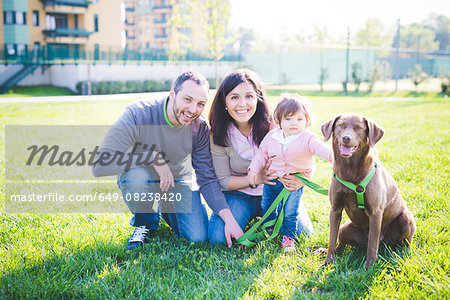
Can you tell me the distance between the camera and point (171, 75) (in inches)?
1136

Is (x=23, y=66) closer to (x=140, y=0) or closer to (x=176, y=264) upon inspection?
(x=176, y=264)

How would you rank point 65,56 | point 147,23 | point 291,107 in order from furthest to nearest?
point 147,23 → point 65,56 → point 291,107

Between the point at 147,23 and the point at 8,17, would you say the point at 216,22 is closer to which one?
the point at 8,17

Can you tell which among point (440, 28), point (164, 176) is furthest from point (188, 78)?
point (440, 28)

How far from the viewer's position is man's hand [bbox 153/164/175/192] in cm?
333

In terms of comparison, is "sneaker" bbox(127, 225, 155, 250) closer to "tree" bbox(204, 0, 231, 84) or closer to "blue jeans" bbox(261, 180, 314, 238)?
"blue jeans" bbox(261, 180, 314, 238)

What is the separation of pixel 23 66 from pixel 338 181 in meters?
26.2

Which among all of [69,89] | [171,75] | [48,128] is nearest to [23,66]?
[69,89]

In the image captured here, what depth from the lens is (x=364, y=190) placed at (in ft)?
8.37

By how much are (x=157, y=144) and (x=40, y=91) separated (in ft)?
73.5

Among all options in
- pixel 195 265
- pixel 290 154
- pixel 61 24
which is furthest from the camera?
pixel 61 24

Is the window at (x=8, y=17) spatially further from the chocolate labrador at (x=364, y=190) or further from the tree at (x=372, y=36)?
the tree at (x=372, y=36)

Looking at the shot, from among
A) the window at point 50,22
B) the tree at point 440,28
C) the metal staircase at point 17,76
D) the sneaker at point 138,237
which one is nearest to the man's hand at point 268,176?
the sneaker at point 138,237

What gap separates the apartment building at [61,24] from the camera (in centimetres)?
3030
